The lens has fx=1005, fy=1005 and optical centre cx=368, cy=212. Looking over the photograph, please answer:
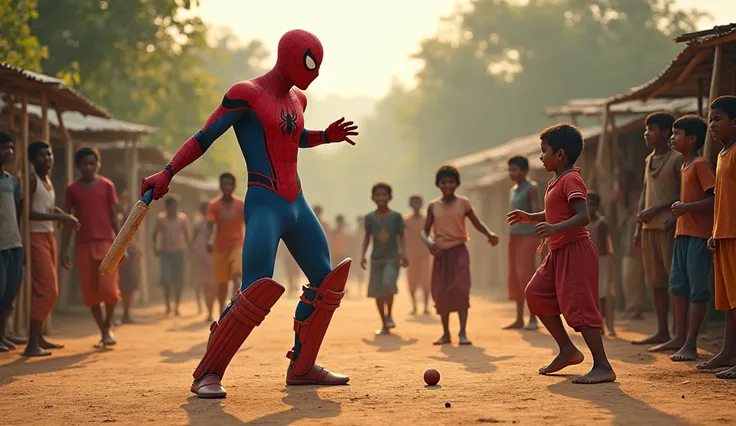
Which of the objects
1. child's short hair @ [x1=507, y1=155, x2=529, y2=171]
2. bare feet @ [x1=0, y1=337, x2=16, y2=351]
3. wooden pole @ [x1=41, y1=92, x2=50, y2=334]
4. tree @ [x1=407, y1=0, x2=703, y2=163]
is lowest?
bare feet @ [x1=0, y1=337, x2=16, y2=351]

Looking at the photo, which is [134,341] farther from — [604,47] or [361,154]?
[361,154]

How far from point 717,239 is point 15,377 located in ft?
17.8

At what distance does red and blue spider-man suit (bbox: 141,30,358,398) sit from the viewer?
663cm

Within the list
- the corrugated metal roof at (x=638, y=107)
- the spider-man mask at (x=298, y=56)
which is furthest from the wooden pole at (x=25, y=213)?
the corrugated metal roof at (x=638, y=107)

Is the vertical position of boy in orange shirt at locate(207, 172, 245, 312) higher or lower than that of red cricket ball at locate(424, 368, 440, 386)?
higher

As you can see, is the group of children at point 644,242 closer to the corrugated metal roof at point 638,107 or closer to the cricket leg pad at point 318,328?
the cricket leg pad at point 318,328

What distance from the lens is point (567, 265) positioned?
23.1ft

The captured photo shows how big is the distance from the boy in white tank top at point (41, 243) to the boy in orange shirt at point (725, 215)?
5.84 m

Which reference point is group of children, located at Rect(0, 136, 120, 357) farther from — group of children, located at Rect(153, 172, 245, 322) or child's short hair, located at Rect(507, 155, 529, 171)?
child's short hair, located at Rect(507, 155, 529, 171)

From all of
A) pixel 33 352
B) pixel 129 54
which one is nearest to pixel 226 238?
pixel 33 352

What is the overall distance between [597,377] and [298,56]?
9.88 feet

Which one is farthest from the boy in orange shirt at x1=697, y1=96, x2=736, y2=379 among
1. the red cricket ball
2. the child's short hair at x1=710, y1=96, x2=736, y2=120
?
the red cricket ball

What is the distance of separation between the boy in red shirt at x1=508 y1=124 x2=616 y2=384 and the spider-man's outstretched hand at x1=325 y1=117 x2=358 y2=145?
1.33 m

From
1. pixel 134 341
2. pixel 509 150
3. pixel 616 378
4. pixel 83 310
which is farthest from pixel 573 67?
pixel 616 378
